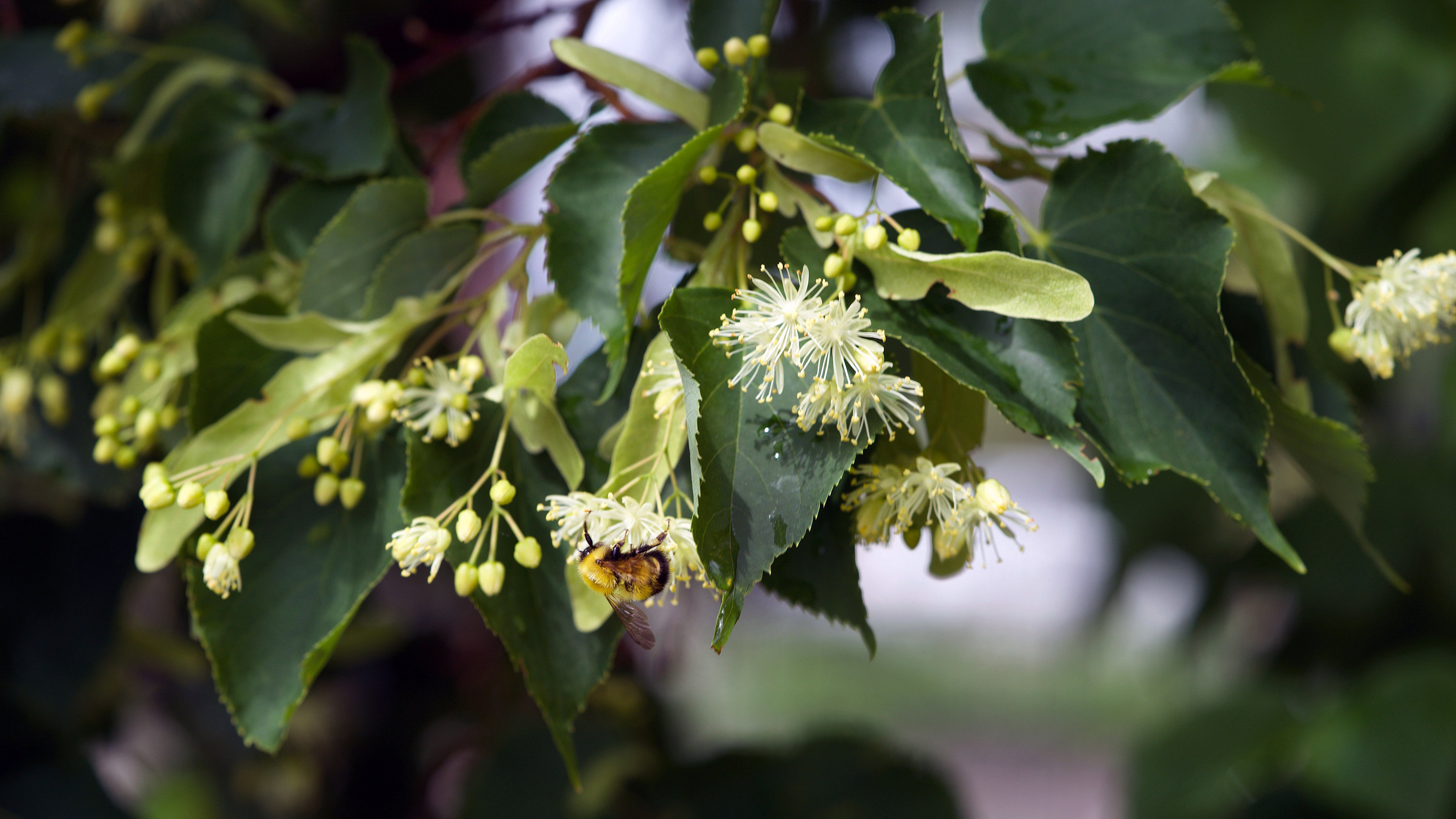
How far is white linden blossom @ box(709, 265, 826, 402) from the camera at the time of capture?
386mm

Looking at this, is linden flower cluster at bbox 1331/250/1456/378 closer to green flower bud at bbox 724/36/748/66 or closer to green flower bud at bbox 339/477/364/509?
green flower bud at bbox 724/36/748/66

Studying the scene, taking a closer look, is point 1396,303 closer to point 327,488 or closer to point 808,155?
point 808,155

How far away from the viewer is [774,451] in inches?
15.4

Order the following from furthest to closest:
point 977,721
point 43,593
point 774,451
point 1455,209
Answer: point 977,721 → point 1455,209 → point 43,593 → point 774,451

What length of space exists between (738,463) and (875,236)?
0.38 ft

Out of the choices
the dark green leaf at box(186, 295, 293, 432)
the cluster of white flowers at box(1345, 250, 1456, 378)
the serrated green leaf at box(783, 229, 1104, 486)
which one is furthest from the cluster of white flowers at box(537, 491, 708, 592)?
the cluster of white flowers at box(1345, 250, 1456, 378)

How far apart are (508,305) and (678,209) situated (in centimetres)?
14

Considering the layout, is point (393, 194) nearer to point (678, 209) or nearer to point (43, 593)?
point (678, 209)

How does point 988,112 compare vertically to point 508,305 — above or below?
above

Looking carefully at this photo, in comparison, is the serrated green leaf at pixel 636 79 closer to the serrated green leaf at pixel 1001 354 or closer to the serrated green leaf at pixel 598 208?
the serrated green leaf at pixel 598 208

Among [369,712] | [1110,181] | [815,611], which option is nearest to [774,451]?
[815,611]

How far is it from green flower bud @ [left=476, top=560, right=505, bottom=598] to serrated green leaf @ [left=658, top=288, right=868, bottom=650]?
5.0 inches

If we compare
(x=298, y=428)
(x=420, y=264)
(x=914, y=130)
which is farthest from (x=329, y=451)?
(x=914, y=130)

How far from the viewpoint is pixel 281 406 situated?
51 cm
